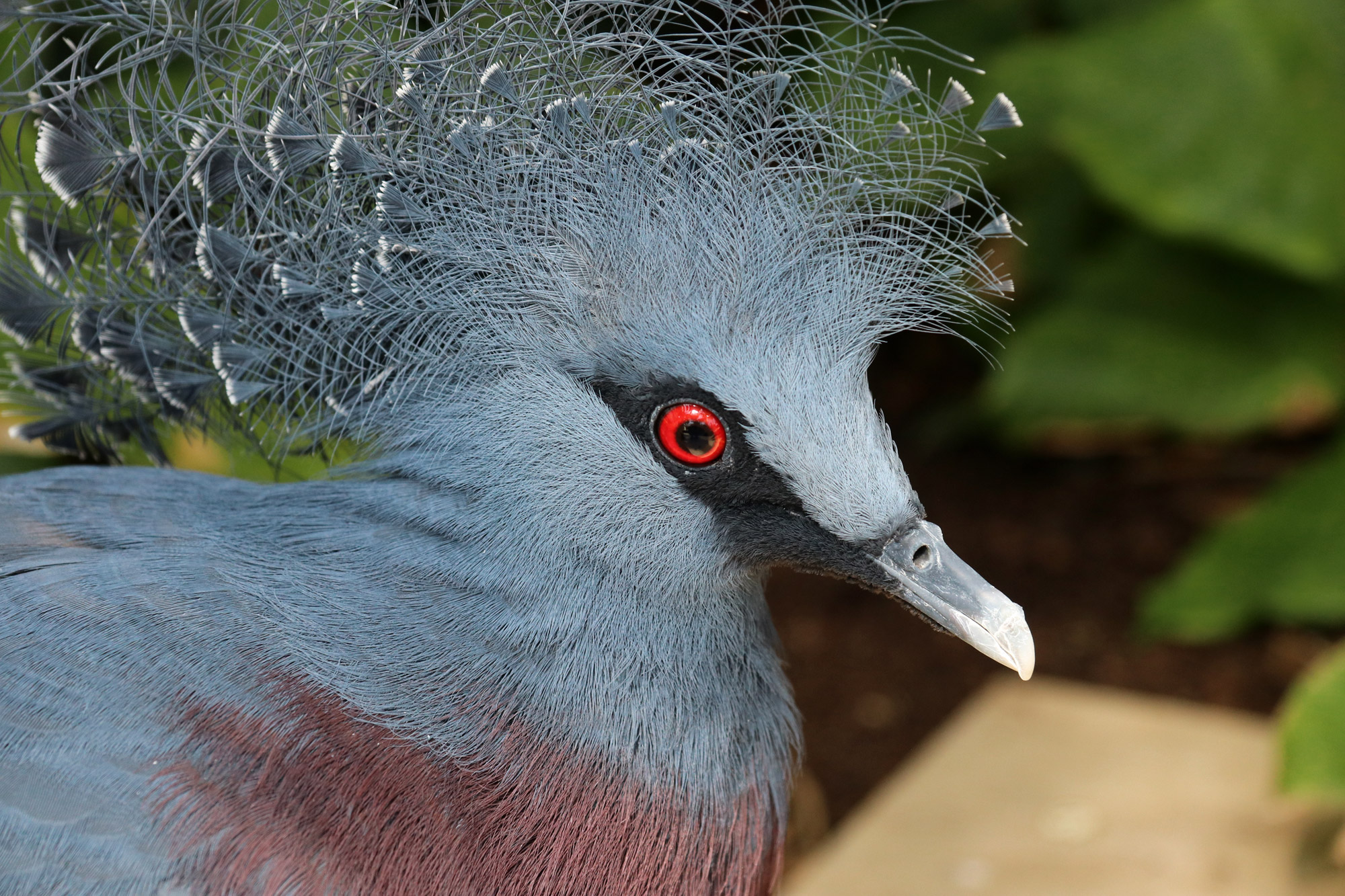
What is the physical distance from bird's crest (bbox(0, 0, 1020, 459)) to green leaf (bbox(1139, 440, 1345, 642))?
8.93ft

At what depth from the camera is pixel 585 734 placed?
5.11 feet

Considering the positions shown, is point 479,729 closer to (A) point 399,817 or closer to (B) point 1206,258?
(A) point 399,817

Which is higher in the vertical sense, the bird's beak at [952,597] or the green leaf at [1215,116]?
the green leaf at [1215,116]

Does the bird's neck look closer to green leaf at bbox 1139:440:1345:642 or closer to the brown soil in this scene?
the brown soil

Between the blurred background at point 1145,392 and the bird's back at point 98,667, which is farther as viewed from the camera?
the blurred background at point 1145,392

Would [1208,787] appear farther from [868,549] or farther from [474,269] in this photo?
[474,269]

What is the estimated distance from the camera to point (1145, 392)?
4172mm

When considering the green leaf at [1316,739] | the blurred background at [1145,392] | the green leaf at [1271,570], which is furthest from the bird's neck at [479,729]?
the green leaf at [1271,570]

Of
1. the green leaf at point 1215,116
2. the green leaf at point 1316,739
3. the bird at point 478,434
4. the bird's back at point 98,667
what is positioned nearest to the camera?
the bird's back at point 98,667

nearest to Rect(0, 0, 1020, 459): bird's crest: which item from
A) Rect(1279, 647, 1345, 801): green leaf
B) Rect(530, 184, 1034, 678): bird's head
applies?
Rect(530, 184, 1034, 678): bird's head

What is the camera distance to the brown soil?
4.24m

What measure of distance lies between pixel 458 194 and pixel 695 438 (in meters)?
0.42

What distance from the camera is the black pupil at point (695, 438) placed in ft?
4.88

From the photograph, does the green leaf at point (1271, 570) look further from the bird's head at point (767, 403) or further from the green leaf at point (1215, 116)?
the bird's head at point (767, 403)
